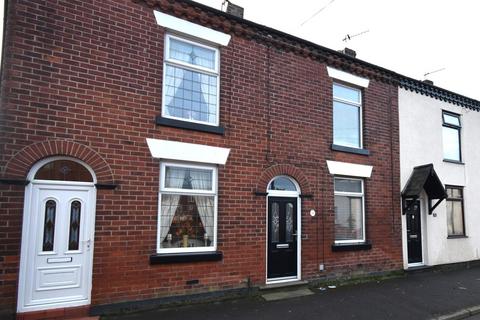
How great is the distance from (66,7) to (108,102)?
5.63ft

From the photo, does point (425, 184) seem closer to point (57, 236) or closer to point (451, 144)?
point (451, 144)

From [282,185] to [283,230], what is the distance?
1.03 metres

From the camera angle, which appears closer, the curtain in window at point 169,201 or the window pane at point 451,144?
the curtain in window at point 169,201

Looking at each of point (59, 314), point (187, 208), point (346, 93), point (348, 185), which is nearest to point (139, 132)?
point (187, 208)

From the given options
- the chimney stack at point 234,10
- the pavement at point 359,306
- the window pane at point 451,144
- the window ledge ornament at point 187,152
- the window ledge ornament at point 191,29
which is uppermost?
the chimney stack at point 234,10

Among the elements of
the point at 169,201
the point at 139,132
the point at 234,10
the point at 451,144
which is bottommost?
the point at 169,201

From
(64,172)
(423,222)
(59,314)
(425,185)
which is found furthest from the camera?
(423,222)

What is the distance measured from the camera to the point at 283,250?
8.13 metres

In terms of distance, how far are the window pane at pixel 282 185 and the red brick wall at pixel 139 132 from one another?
220 mm

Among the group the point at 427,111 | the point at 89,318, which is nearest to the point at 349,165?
the point at 427,111

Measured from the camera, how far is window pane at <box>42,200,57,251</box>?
5.72 meters

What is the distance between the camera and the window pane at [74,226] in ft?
19.4

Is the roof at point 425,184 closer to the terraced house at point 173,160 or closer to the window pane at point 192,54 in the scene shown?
the terraced house at point 173,160

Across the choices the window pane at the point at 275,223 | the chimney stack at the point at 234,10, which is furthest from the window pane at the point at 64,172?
the chimney stack at the point at 234,10
